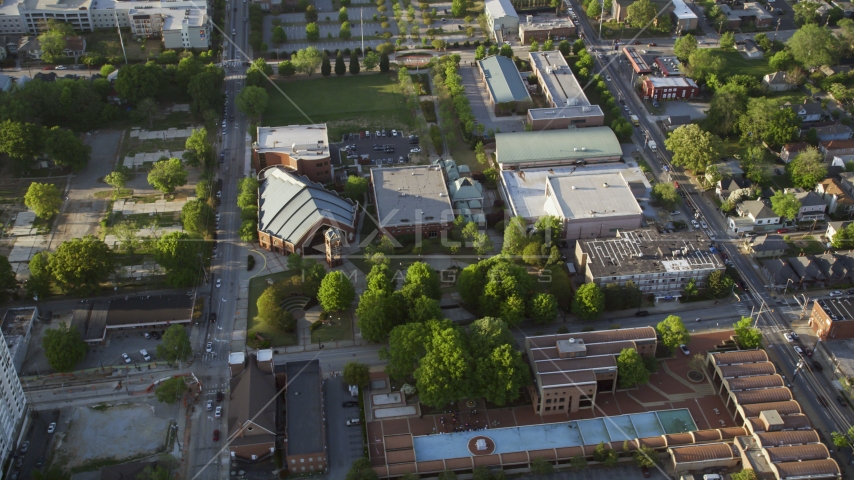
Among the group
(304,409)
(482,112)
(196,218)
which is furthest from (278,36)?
(304,409)

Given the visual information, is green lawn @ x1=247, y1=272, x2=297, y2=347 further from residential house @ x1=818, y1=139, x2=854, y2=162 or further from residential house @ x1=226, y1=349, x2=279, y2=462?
residential house @ x1=818, y1=139, x2=854, y2=162

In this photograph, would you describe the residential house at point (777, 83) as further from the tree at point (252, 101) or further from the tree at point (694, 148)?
the tree at point (252, 101)

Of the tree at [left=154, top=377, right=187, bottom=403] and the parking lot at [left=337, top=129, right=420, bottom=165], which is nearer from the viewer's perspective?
the tree at [left=154, top=377, right=187, bottom=403]

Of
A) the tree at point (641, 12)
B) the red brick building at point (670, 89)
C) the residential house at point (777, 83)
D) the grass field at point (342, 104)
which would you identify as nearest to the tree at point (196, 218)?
the grass field at point (342, 104)

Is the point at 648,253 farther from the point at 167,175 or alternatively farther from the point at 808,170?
the point at 167,175

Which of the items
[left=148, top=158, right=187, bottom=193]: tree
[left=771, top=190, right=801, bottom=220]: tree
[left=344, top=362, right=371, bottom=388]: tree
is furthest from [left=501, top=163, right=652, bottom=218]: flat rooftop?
[left=148, top=158, right=187, bottom=193]: tree

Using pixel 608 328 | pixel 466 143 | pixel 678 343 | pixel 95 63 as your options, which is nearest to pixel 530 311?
pixel 608 328

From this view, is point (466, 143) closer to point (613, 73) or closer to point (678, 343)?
point (613, 73)
